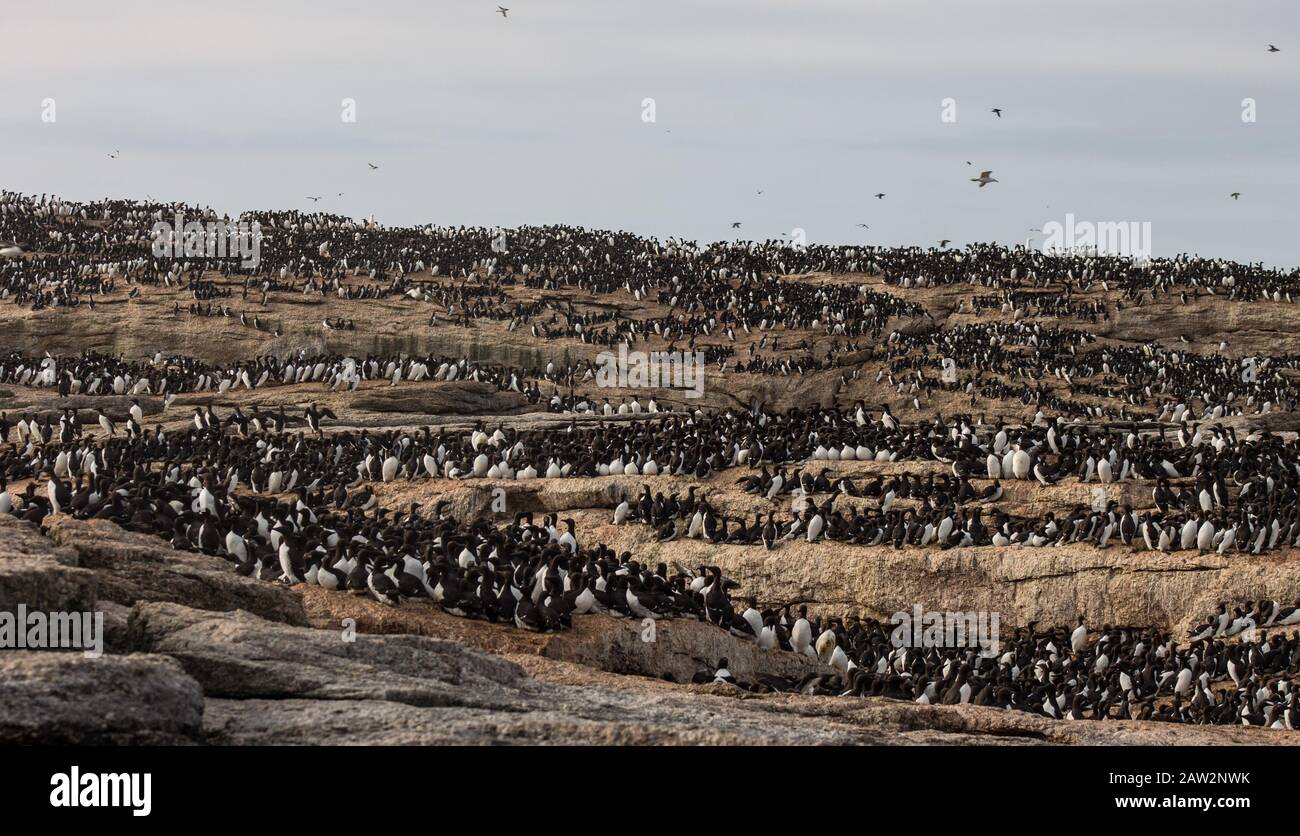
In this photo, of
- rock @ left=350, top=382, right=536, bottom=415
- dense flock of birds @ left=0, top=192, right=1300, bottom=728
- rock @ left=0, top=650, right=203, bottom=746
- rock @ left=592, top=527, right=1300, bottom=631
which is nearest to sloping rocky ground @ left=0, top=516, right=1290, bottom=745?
rock @ left=0, top=650, right=203, bottom=746

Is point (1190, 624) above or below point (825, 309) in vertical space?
below

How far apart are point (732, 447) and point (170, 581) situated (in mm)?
19279

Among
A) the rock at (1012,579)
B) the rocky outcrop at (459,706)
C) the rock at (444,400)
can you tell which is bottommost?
the rock at (1012,579)

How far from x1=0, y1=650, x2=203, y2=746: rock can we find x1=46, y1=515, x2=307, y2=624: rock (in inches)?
199

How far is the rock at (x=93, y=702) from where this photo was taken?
29.2ft

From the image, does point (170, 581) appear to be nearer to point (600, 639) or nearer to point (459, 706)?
point (459, 706)

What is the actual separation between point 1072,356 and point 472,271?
2586cm

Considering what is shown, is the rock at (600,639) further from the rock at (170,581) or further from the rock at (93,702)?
the rock at (93,702)

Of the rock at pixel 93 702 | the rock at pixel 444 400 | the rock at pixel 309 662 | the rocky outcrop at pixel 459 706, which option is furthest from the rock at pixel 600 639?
the rock at pixel 444 400

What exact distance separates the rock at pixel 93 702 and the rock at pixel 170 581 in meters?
5.06

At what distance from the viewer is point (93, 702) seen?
910 centimetres
